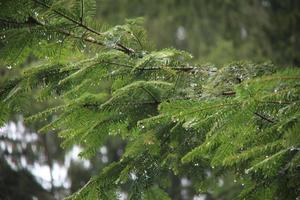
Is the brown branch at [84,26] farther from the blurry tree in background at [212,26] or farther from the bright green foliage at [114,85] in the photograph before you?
the blurry tree in background at [212,26]

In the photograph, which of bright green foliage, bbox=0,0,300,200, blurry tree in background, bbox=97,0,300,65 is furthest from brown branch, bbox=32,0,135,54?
blurry tree in background, bbox=97,0,300,65

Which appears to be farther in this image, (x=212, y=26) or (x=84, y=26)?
(x=212, y=26)

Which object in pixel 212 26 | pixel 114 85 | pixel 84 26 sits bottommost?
pixel 212 26

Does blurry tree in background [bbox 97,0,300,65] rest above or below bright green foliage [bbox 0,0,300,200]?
below

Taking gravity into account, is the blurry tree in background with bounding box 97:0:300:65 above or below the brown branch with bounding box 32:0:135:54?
below

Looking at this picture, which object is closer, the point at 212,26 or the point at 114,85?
the point at 114,85

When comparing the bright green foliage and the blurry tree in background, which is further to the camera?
the blurry tree in background

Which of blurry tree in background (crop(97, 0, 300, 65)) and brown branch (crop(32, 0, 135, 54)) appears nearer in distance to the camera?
brown branch (crop(32, 0, 135, 54))

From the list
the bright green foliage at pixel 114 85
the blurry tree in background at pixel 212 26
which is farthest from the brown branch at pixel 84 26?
the blurry tree in background at pixel 212 26

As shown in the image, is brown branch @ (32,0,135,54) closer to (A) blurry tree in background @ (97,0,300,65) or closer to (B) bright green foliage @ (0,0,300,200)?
(B) bright green foliage @ (0,0,300,200)

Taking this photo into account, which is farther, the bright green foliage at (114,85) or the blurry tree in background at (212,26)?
the blurry tree in background at (212,26)

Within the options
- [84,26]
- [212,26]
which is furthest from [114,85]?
[212,26]

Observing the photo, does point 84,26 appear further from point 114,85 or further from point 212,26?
point 212,26

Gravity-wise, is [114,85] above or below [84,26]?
below
